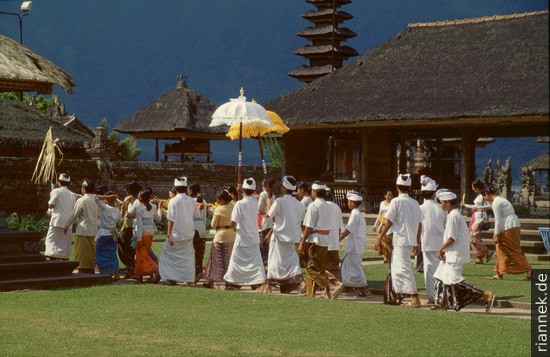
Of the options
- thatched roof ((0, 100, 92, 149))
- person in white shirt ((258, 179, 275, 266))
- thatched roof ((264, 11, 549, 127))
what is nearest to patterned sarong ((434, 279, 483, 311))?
person in white shirt ((258, 179, 275, 266))

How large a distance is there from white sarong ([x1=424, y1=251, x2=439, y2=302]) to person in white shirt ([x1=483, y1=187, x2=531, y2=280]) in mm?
3597

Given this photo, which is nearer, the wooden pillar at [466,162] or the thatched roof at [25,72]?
the thatched roof at [25,72]

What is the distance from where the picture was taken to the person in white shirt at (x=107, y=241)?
16.0 m

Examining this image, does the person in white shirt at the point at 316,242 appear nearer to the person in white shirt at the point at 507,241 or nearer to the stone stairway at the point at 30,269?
the stone stairway at the point at 30,269

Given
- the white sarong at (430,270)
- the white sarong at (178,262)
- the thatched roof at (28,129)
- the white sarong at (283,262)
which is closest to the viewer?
the white sarong at (430,270)

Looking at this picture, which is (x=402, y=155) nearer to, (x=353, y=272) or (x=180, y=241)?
(x=180, y=241)

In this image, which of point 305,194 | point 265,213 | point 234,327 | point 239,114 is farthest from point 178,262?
point 234,327

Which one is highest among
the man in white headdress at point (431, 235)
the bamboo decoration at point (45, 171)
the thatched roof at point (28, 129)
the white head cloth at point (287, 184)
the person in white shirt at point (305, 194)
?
the thatched roof at point (28, 129)

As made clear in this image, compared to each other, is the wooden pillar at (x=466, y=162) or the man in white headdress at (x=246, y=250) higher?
the wooden pillar at (x=466, y=162)

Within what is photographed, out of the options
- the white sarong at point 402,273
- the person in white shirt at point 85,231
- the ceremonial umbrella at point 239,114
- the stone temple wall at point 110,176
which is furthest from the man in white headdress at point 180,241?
the stone temple wall at point 110,176

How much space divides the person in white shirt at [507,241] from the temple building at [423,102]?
23.4 feet

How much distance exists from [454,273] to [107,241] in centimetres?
610

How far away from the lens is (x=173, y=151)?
155 ft

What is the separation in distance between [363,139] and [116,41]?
5159 inches
